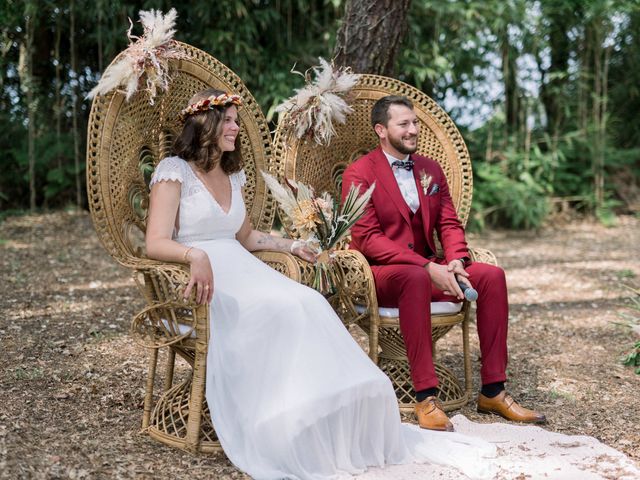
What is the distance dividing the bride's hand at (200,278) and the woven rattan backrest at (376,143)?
114cm

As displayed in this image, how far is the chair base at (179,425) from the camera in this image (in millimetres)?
2984

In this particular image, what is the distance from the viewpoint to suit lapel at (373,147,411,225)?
12.2 ft

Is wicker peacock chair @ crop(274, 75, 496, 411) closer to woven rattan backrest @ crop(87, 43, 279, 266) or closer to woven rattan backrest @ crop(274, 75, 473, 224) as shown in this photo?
woven rattan backrest @ crop(274, 75, 473, 224)

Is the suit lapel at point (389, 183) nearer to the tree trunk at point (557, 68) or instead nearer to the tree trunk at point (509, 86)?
the tree trunk at point (509, 86)

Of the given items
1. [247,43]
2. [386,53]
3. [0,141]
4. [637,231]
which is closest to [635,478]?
[386,53]

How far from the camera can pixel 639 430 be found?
3311 mm

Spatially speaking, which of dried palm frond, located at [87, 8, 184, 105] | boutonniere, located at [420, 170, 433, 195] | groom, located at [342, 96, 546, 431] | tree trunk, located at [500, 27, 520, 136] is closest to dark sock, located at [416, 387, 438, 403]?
groom, located at [342, 96, 546, 431]

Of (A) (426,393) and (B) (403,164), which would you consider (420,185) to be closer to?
(B) (403,164)

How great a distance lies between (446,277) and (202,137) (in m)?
1.19

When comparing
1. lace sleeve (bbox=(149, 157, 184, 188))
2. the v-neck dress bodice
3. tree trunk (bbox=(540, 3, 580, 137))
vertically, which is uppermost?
tree trunk (bbox=(540, 3, 580, 137))

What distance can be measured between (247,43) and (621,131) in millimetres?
5825

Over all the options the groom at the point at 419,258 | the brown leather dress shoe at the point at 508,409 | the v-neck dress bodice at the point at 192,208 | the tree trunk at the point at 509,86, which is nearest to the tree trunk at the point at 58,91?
the tree trunk at the point at 509,86

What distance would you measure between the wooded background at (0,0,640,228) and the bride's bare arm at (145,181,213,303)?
197 inches

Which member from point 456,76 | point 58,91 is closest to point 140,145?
point 58,91
